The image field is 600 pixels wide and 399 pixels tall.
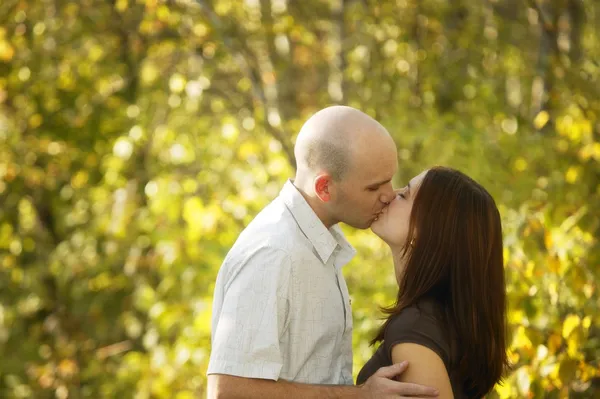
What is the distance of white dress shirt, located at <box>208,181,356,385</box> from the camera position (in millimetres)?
2422

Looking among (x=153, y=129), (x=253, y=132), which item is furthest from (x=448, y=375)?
(x=153, y=129)

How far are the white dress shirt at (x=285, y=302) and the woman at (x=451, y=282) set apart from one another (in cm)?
15

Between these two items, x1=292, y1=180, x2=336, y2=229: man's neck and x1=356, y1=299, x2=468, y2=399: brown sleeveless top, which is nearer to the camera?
x1=356, y1=299, x2=468, y2=399: brown sleeveless top

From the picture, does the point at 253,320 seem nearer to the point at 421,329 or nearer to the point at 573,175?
the point at 421,329

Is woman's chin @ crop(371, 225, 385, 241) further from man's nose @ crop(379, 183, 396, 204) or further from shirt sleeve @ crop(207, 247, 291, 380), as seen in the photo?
shirt sleeve @ crop(207, 247, 291, 380)

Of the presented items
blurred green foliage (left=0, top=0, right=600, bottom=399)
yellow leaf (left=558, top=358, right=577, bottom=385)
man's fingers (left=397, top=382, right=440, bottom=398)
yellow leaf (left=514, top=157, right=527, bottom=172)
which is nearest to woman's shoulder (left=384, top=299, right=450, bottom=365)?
man's fingers (left=397, top=382, right=440, bottom=398)

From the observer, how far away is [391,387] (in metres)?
2.45

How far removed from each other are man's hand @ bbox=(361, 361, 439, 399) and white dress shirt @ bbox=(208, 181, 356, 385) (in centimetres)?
18

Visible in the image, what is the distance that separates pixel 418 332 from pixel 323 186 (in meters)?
0.51

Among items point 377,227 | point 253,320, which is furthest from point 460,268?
point 253,320

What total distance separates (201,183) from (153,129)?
42.4 inches

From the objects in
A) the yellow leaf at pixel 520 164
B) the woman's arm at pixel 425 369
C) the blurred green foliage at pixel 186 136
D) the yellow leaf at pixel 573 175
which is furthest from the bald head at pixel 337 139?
the yellow leaf at pixel 520 164

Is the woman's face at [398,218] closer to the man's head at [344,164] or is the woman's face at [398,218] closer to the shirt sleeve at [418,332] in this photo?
the man's head at [344,164]

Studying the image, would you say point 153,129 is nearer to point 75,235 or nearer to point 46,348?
point 75,235
